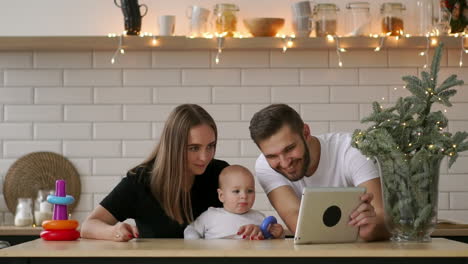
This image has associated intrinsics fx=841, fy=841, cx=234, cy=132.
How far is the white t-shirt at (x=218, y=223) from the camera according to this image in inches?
123

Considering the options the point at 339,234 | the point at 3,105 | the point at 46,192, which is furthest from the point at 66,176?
the point at 339,234

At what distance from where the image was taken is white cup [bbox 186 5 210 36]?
4.68 metres

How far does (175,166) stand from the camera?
3.24m

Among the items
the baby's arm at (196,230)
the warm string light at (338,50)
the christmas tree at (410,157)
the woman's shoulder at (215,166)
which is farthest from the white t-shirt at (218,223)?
the warm string light at (338,50)

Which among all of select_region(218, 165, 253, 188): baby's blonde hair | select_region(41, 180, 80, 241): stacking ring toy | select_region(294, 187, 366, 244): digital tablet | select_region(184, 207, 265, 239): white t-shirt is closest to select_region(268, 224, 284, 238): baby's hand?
select_region(184, 207, 265, 239): white t-shirt

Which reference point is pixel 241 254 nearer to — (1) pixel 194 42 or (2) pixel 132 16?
(1) pixel 194 42

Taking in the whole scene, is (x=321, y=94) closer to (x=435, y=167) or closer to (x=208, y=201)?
(x=208, y=201)

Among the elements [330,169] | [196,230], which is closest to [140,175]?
[196,230]

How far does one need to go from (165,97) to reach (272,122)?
1806mm

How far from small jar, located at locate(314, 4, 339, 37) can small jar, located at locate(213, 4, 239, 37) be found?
46 centimetres

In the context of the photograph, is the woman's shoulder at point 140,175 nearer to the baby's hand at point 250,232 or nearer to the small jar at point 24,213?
the baby's hand at point 250,232

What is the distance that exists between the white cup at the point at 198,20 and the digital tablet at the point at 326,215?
2237 mm

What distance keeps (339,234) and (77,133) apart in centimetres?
250

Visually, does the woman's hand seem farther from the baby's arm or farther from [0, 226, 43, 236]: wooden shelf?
[0, 226, 43, 236]: wooden shelf
